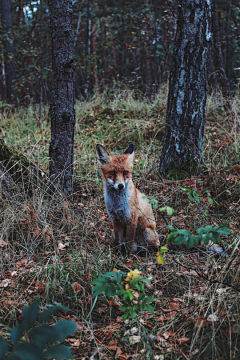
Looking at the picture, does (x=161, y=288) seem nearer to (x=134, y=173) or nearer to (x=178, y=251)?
(x=178, y=251)

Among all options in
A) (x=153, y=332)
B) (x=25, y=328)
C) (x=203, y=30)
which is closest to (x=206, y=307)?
(x=153, y=332)

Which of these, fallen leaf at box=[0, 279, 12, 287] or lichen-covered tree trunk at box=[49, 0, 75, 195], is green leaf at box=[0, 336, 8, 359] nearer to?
fallen leaf at box=[0, 279, 12, 287]

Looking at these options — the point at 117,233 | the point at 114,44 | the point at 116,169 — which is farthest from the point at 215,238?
the point at 114,44

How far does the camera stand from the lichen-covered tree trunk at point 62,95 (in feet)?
15.8

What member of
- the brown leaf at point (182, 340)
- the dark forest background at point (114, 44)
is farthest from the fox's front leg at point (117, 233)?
the dark forest background at point (114, 44)

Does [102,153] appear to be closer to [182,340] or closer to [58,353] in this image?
[182,340]

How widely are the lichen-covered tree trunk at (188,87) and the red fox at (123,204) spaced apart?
185 cm

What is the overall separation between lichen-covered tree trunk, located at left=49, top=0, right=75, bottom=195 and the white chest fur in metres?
1.05

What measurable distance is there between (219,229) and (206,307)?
1060 millimetres

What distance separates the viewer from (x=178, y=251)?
384 cm

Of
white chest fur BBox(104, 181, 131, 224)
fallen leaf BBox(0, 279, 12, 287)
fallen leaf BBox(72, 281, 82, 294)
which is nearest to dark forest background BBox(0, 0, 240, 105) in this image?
white chest fur BBox(104, 181, 131, 224)

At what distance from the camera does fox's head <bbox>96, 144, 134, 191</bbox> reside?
386 cm

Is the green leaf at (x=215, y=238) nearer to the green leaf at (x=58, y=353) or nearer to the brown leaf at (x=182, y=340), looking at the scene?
the brown leaf at (x=182, y=340)

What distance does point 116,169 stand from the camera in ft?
12.9
